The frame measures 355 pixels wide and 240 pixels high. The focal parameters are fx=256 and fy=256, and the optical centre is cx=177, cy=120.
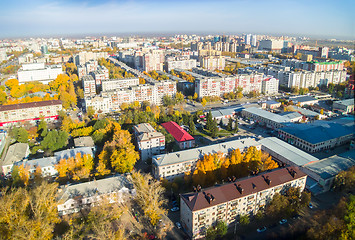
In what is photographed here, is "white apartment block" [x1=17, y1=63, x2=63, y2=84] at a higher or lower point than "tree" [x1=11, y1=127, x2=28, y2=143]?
higher

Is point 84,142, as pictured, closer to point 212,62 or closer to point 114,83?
point 114,83

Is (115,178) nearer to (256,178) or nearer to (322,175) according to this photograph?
(256,178)

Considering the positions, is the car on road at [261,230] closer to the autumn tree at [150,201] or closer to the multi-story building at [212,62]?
the autumn tree at [150,201]

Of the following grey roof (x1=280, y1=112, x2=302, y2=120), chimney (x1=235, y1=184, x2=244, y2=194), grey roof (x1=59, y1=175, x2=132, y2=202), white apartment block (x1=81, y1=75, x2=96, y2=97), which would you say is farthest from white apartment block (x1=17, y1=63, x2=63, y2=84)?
chimney (x1=235, y1=184, x2=244, y2=194)

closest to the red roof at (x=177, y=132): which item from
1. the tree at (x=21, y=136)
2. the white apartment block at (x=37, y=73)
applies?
the tree at (x=21, y=136)

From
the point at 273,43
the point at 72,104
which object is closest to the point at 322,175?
the point at 72,104

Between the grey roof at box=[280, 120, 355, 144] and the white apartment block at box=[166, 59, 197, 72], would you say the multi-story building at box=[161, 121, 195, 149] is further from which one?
the white apartment block at box=[166, 59, 197, 72]
